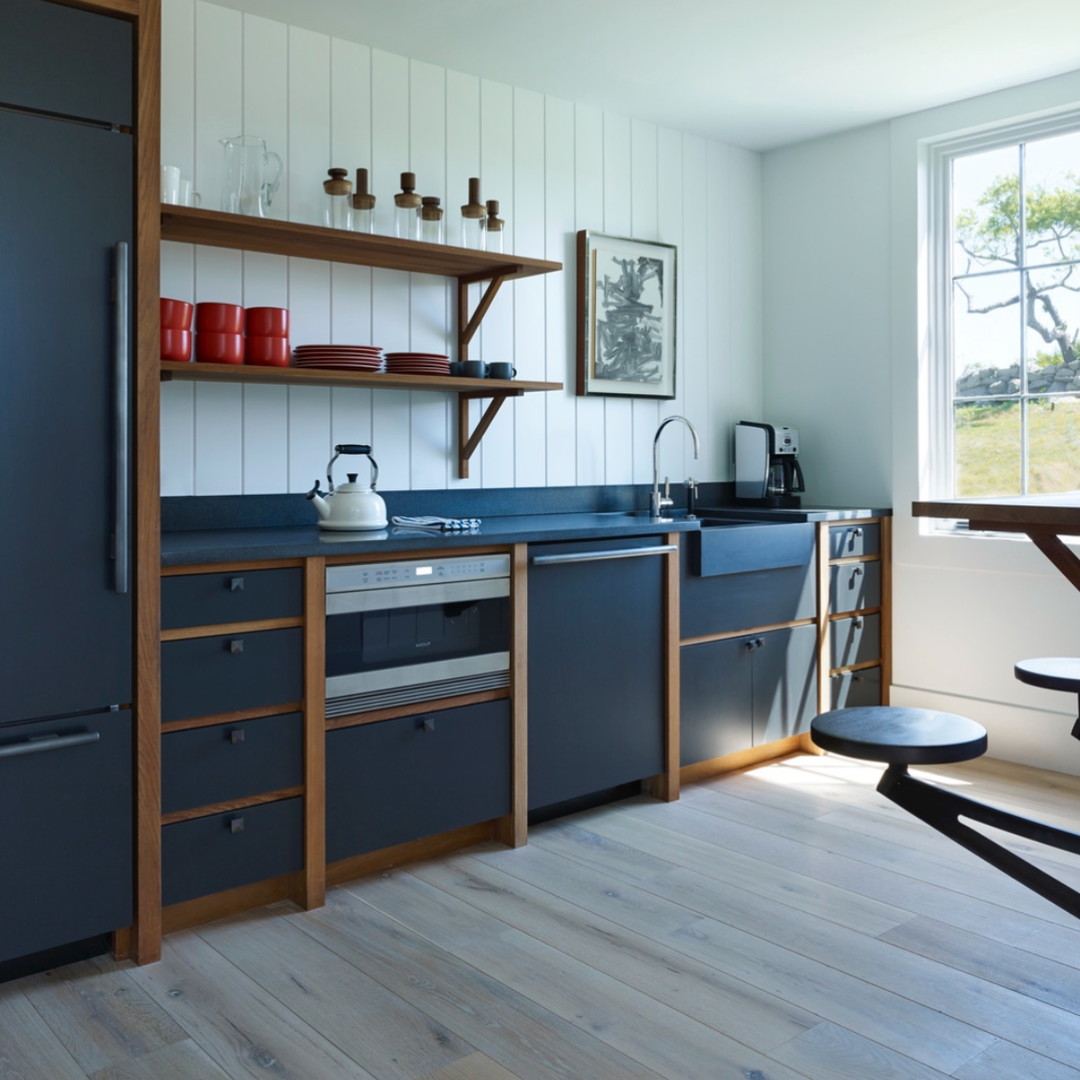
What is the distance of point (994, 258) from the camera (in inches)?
155

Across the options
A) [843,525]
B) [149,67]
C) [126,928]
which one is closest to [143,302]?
[149,67]

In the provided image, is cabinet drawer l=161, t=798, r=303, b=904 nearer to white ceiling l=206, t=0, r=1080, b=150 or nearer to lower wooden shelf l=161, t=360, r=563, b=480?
lower wooden shelf l=161, t=360, r=563, b=480

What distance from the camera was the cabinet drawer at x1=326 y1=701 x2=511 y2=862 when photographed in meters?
2.60

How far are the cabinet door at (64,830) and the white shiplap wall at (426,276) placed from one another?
96cm

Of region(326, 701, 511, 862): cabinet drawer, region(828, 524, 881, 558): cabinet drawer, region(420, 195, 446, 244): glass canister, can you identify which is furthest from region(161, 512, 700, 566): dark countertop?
region(420, 195, 446, 244): glass canister

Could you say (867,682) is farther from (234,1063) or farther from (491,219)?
(234,1063)

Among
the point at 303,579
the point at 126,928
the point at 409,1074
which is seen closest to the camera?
the point at 409,1074

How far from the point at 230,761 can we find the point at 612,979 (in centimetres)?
98

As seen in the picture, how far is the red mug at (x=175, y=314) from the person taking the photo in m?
2.67

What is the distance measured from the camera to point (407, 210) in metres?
3.21

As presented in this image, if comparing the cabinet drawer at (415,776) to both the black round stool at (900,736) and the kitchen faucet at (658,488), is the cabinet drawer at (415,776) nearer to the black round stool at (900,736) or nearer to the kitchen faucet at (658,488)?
the kitchen faucet at (658,488)

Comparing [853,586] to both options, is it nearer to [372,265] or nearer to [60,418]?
[372,265]

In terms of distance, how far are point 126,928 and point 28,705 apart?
573mm

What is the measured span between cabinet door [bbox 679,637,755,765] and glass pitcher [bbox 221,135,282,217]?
1.86 meters
